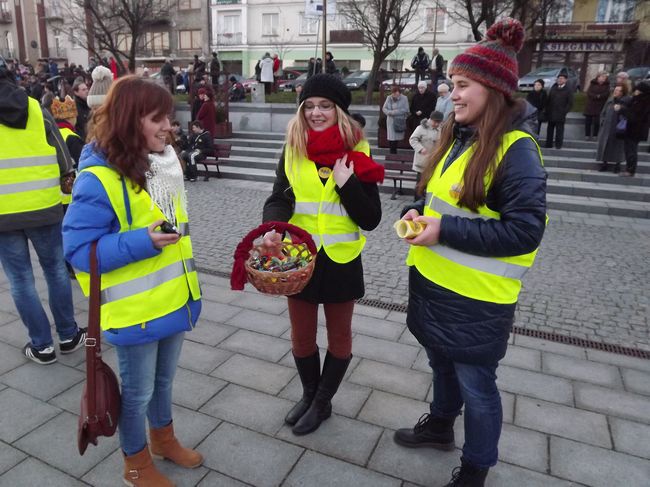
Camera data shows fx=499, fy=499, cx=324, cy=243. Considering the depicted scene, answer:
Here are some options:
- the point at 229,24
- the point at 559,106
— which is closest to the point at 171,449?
the point at 559,106

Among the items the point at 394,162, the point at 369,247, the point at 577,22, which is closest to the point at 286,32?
the point at 577,22

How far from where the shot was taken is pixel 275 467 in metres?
2.58

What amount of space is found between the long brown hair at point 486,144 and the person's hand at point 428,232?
140mm

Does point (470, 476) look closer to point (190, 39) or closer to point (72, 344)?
point (72, 344)

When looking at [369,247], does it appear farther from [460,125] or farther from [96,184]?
[96,184]

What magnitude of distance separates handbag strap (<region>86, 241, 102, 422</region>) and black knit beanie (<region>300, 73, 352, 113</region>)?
4.09ft

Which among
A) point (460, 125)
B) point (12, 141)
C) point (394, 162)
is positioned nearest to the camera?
point (460, 125)

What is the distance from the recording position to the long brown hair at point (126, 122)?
1976mm

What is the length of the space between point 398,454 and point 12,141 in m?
3.02

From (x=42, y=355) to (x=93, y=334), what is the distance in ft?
6.23

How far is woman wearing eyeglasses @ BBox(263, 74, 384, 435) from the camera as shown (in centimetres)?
249

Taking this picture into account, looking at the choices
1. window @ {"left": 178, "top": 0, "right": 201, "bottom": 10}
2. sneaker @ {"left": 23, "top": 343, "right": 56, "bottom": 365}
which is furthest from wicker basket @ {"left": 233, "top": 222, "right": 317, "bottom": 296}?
window @ {"left": 178, "top": 0, "right": 201, "bottom": 10}

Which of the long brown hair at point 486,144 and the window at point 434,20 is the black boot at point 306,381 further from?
the window at point 434,20

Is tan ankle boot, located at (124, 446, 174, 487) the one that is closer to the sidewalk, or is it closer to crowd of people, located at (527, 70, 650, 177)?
the sidewalk
